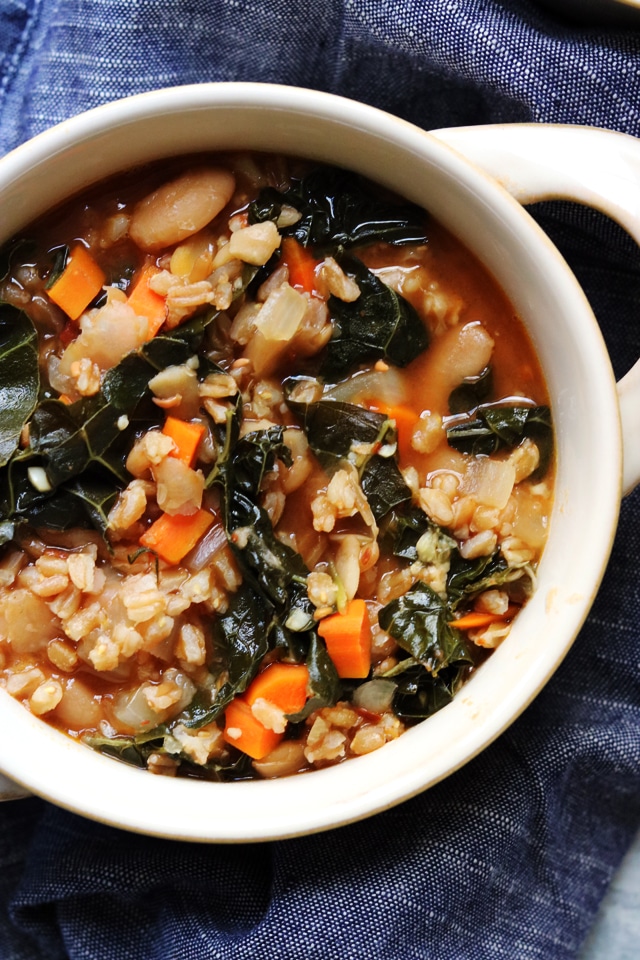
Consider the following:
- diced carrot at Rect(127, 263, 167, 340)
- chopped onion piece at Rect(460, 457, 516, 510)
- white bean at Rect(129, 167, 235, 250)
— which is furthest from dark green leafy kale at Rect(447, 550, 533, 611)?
white bean at Rect(129, 167, 235, 250)

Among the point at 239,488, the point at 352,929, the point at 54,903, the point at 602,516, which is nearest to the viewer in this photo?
the point at 602,516

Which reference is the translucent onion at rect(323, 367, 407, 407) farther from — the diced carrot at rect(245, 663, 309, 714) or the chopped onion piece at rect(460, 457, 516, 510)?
the diced carrot at rect(245, 663, 309, 714)

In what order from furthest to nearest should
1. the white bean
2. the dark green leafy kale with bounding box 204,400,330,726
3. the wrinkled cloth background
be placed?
the wrinkled cloth background
the dark green leafy kale with bounding box 204,400,330,726
the white bean

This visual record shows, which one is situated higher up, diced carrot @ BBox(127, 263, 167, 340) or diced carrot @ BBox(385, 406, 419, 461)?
diced carrot @ BBox(127, 263, 167, 340)

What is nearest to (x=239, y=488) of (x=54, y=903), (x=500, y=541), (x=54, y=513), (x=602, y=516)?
(x=54, y=513)

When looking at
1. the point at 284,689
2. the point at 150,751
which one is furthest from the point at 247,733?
the point at 150,751

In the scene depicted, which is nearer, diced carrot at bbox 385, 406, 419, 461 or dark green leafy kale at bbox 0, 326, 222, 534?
dark green leafy kale at bbox 0, 326, 222, 534

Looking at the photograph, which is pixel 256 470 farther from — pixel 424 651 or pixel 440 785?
pixel 440 785

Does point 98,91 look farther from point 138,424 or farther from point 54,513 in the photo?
point 54,513
